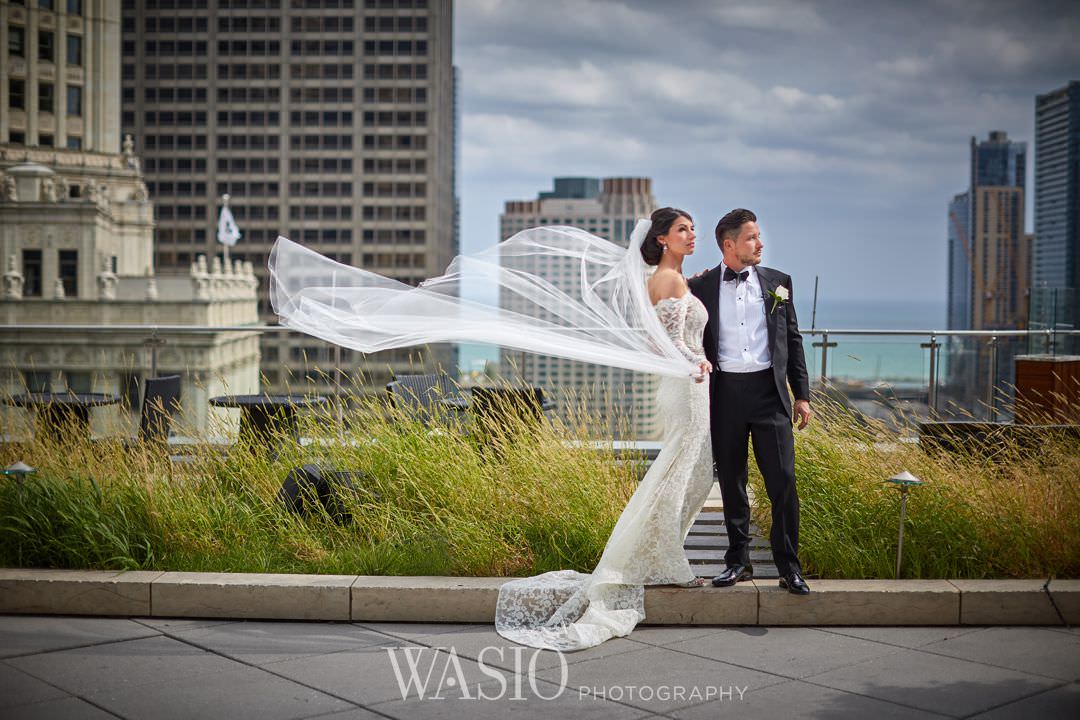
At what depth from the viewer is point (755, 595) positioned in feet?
19.0

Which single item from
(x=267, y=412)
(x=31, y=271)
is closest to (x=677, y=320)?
(x=267, y=412)

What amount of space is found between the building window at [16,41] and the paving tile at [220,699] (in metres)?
A: 99.1

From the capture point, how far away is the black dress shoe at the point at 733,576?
19.3ft

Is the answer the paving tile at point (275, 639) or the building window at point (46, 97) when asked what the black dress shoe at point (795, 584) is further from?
the building window at point (46, 97)

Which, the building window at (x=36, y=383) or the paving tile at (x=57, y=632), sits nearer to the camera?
the paving tile at (x=57, y=632)

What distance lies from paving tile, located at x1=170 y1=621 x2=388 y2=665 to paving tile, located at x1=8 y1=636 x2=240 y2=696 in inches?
4.6

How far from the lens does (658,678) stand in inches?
194

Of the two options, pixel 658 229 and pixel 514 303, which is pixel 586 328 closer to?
pixel 514 303

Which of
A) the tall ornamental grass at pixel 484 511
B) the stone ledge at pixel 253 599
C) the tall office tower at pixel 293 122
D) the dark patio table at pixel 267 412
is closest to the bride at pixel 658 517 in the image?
the tall ornamental grass at pixel 484 511

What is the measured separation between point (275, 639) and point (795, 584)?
260 cm

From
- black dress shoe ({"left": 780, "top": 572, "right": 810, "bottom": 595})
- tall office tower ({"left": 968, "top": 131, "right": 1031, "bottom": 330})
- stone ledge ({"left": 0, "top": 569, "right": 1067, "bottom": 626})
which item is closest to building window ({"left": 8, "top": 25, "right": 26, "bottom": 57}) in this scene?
tall office tower ({"left": 968, "top": 131, "right": 1031, "bottom": 330})

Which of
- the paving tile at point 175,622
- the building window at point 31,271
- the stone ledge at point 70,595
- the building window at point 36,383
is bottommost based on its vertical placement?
the paving tile at point 175,622

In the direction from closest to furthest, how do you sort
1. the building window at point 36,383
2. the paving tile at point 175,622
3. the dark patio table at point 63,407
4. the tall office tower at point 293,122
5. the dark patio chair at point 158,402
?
the paving tile at point 175,622, the dark patio table at point 63,407, the dark patio chair at point 158,402, the building window at point 36,383, the tall office tower at point 293,122

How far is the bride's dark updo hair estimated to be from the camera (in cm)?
602
